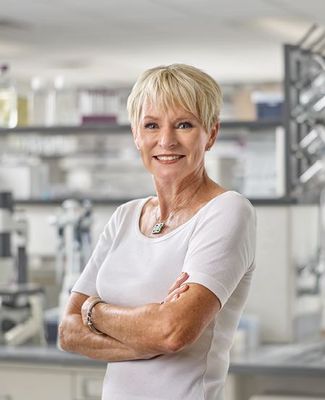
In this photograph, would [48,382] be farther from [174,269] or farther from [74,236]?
[174,269]

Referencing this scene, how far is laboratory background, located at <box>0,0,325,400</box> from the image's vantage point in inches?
150

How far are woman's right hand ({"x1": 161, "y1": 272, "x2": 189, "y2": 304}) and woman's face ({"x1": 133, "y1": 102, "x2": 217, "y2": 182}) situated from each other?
0.66ft

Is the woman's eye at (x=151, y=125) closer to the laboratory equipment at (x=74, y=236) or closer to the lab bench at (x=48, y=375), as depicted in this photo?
the lab bench at (x=48, y=375)

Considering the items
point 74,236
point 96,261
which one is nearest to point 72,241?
point 74,236

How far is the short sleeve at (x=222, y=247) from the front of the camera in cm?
185

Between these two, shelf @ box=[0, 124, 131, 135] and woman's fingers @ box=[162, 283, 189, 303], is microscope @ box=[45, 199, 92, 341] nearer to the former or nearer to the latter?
shelf @ box=[0, 124, 131, 135]

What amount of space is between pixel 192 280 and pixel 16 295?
7.96 feet

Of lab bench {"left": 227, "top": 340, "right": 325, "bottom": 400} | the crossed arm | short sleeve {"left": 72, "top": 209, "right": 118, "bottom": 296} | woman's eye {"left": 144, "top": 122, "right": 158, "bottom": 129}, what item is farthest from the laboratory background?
woman's eye {"left": 144, "top": 122, "right": 158, "bottom": 129}

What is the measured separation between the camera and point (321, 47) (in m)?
5.23

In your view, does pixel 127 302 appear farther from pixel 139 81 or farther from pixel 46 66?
pixel 46 66

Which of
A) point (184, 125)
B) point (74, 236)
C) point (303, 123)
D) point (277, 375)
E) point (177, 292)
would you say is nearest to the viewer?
point (177, 292)

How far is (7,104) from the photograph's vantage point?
478cm

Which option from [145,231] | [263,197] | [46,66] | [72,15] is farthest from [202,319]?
[46,66]

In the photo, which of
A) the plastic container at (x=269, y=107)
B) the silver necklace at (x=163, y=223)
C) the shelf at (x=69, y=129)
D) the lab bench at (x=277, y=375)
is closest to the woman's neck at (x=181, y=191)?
the silver necklace at (x=163, y=223)
